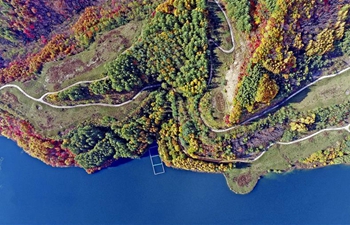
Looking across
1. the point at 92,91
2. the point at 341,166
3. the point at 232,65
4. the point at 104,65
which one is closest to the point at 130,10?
the point at 104,65

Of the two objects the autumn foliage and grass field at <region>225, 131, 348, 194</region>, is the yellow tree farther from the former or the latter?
the autumn foliage

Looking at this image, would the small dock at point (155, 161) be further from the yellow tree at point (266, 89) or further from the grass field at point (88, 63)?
the yellow tree at point (266, 89)

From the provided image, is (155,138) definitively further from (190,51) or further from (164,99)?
(190,51)

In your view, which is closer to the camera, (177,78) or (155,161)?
(177,78)

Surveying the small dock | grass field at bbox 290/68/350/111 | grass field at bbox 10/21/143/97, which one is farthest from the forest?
the small dock

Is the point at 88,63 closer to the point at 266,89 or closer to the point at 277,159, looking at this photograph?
the point at 266,89

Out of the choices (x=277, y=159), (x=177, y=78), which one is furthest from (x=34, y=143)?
(x=277, y=159)
